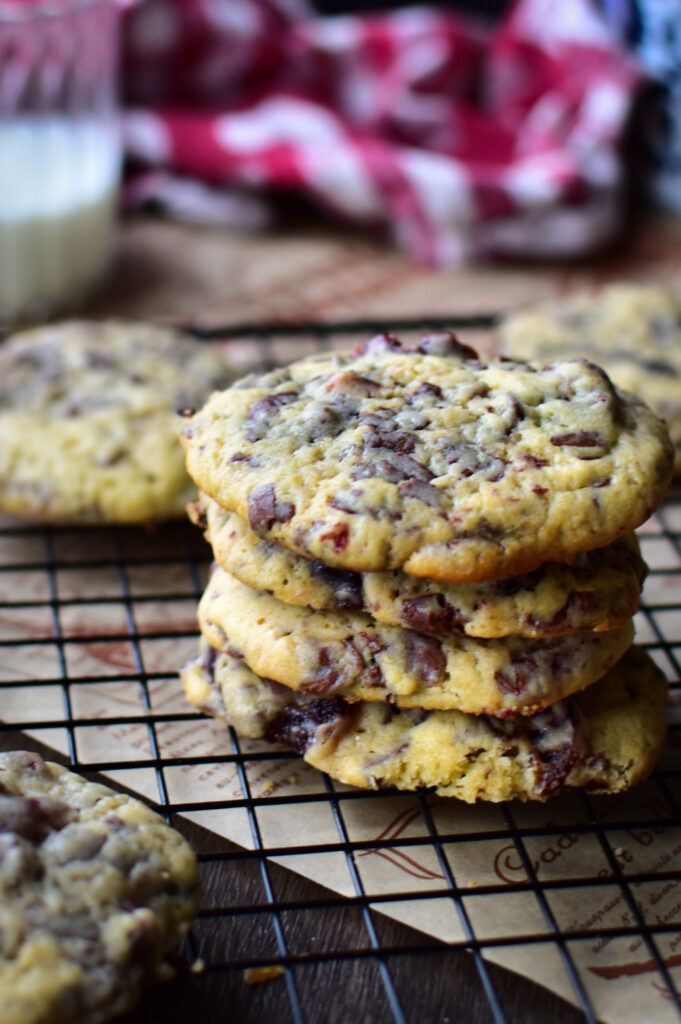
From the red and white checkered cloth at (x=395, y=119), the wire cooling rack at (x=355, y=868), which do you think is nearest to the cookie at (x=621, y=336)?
the wire cooling rack at (x=355, y=868)

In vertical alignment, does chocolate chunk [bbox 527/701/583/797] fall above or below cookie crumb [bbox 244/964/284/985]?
above

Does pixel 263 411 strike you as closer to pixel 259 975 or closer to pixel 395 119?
pixel 259 975

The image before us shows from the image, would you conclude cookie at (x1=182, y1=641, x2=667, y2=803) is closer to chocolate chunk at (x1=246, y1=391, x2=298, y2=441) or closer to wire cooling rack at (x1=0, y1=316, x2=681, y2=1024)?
wire cooling rack at (x1=0, y1=316, x2=681, y2=1024)

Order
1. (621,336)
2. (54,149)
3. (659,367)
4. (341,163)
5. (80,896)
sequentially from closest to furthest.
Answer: (80,896)
(659,367)
(621,336)
(54,149)
(341,163)

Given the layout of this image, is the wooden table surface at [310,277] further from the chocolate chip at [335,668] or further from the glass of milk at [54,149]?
the chocolate chip at [335,668]

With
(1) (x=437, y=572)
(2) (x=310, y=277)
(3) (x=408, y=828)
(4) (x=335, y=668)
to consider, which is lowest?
(2) (x=310, y=277)

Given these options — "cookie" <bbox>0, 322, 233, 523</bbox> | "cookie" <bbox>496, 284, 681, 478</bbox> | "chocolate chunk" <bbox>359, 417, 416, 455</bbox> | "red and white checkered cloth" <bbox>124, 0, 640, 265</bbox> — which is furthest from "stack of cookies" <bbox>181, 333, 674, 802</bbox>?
"red and white checkered cloth" <bbox>124, 0, 640, 265</bbox>

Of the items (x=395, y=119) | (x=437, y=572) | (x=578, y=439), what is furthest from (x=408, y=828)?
(x=395, y=119)
